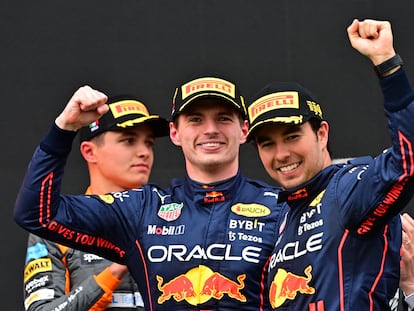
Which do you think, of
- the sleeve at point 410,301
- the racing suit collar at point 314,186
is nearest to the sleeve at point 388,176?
the racing suit collar at point 314,186

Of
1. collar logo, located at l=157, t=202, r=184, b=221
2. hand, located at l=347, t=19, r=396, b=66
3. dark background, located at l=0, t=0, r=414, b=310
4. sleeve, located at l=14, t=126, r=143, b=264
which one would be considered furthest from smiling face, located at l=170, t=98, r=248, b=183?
dark background, located at l=0, t=0, r=414, b=310

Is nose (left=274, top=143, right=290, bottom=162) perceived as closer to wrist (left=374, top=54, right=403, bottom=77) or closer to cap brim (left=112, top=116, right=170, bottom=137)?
wrist (left=374, top=54, right=403, bottom=77)

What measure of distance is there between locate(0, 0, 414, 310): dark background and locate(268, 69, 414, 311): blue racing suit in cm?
146

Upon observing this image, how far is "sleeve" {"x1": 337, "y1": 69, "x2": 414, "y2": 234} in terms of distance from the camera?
7.96ft

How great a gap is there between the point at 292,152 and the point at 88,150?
1.32m

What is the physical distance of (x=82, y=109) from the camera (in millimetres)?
3094

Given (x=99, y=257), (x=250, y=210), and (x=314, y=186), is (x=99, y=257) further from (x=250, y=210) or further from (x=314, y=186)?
(x=314, y=186)

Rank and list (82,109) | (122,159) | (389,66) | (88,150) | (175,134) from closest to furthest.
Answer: (389,66) → (82,109) → (175,134) → (122,159) → (88,150)

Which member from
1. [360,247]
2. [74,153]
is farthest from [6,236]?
[360,247]

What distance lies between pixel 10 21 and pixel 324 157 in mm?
1903

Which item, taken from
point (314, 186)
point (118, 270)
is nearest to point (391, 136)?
point (314, 186)

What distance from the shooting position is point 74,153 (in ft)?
14.3

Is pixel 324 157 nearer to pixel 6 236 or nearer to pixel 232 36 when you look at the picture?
pixel 232 36

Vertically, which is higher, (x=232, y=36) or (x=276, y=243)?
Answer: (x=232, y=36)
